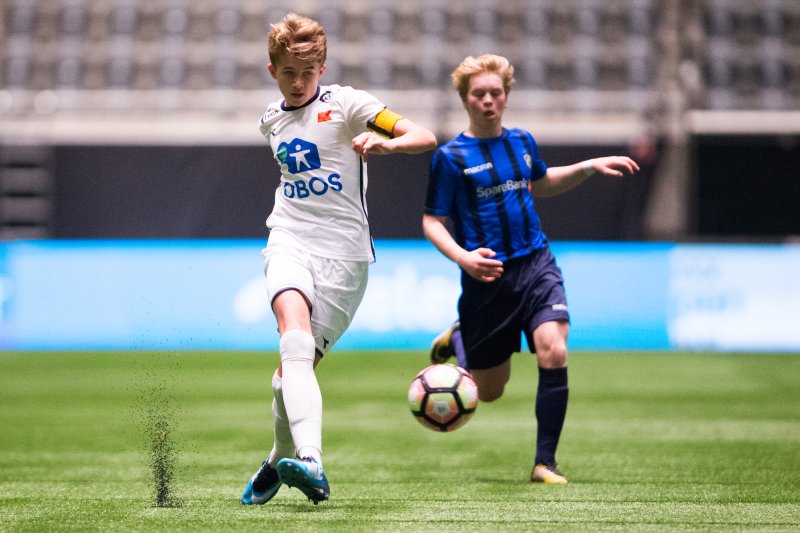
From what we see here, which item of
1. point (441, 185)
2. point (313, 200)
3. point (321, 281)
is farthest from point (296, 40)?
point (441, 185)

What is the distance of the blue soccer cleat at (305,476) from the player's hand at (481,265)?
51.0 inches

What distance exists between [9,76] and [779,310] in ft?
36.9

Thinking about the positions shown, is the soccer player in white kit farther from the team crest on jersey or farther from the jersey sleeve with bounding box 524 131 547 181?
the jersey sleeve with bounding box 524 131 547 181

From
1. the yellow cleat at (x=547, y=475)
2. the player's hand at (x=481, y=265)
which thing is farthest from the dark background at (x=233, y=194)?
the player's hand at (x=481, y=265)

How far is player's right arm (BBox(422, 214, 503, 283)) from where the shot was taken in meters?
5.09

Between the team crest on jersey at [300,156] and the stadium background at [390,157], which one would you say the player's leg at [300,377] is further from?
the stadium background at [390,157]

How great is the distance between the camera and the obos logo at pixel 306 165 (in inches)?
183

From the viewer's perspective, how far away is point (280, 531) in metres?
3.95

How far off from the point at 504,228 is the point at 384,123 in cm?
124

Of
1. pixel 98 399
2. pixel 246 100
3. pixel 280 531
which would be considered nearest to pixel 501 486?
pixel 280 531

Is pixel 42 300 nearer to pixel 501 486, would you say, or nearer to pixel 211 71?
pixel 211 71

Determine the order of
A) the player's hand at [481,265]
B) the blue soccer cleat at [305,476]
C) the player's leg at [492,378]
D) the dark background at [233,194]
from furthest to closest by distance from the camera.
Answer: the dark background at [233,194] → the player's leg at [492,378] → the player's hand at [481,265] → the blue soccer cleat at [305,476]

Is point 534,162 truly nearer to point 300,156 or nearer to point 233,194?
point 300,156

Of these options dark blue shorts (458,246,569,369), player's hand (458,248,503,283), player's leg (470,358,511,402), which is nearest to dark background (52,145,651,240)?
player's leg (470,358,511,402)
